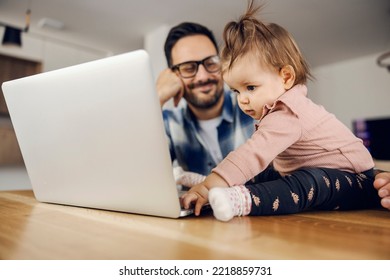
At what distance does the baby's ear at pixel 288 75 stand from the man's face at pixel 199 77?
0.74 m

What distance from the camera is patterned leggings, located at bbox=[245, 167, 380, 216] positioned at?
0.49 metres

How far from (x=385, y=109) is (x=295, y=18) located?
2.43 m

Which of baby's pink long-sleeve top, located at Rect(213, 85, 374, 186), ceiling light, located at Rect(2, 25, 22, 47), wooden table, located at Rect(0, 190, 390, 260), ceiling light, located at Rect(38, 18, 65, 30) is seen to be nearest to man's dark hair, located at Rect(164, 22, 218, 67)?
baby's pink long-sleeve top, located at Rect(213, 85, 374, 186)

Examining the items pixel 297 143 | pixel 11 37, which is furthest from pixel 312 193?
pixel 11 37

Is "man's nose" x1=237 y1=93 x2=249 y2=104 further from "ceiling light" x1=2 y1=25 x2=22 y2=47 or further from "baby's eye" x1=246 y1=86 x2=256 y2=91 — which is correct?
"ceiling light" x1=2 y1=25 x2=22 y2=47

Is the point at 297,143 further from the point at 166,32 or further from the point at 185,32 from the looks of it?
the point at 166,32

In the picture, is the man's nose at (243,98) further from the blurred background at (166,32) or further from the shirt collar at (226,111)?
the blurred background at (166,32)

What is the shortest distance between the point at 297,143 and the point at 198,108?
37.1 inches

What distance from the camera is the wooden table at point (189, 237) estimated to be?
11.8 inches

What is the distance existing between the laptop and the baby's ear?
43 centimetres

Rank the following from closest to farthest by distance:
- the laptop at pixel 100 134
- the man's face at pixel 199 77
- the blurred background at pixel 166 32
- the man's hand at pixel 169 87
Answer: the laptop at pixel 100 134 → the man's hand at pixel 169 87 → the man's face at pixel 199 77 → the blurred background at pixel 166 32

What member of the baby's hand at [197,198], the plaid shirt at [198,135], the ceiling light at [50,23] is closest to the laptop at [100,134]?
the baby's hand at [197,198]

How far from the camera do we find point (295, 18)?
2904mm

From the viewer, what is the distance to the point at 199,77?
1.45 metres
